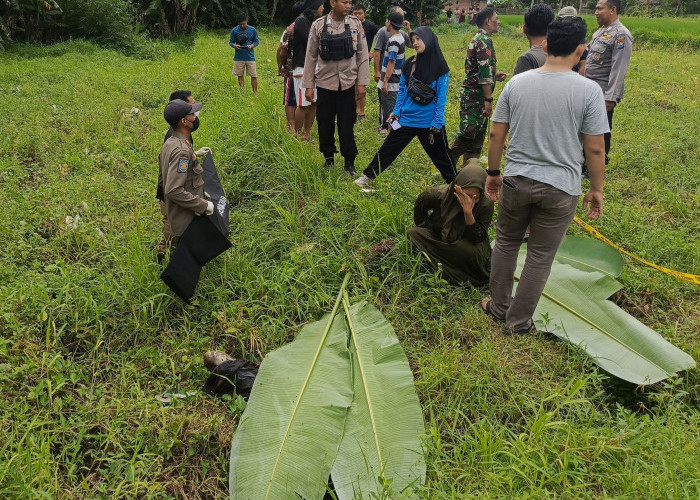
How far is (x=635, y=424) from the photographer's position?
2.34 metres

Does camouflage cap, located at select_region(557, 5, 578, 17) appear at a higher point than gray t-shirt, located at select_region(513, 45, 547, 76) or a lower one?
higher

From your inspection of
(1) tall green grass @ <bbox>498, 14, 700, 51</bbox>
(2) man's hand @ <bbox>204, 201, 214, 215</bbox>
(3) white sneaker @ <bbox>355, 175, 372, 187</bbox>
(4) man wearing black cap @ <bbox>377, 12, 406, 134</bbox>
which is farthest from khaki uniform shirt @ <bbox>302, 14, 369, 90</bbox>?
(1) tall green grass @ <bbox>498, 14, 700, 51</bbox>

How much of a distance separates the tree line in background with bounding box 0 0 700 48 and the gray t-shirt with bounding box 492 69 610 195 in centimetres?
1393

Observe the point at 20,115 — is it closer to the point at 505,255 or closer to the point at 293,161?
the point at 293,161

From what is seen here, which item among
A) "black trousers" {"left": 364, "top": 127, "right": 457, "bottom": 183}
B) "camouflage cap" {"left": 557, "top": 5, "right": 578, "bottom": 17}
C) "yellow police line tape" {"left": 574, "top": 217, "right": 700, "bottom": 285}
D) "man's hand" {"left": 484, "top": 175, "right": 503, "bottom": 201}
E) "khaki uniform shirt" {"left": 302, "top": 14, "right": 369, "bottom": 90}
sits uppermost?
"camouflage cap" {"left": 557, "top": 5, "right": 578, "bottom": 17}

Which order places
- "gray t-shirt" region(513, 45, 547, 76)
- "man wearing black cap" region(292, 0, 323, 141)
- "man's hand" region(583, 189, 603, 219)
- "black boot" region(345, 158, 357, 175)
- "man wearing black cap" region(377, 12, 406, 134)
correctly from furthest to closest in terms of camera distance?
1. "man wearing black cap" region(377, 12, 406, 134)
2. "man wearing black cap" region(292, 0, 323, 141)
3. "black boot" region(345, 158, 357, 175)
4. "gray t-shirt" region(513, 45, 547, 76)
5. "man's hand" region(583, 189, 603, 219)

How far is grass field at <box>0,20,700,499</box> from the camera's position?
2.22m

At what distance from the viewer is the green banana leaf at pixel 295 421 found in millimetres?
2193

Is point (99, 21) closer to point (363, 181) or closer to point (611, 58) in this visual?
point (363, 181)

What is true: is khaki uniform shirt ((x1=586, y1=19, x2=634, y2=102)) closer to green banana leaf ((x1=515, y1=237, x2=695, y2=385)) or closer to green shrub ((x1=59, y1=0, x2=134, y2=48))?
green banana leaf ((x1=515, y1=237, x2=695, y2=385))

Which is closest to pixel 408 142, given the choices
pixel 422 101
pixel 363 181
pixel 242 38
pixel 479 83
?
pixel 422 101

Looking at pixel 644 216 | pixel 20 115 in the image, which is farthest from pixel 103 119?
pixel 644 216

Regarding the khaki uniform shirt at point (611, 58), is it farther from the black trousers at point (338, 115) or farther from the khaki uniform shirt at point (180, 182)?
the khaki uniform shirt at point (180, 182)

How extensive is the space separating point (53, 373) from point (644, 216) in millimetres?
4628
